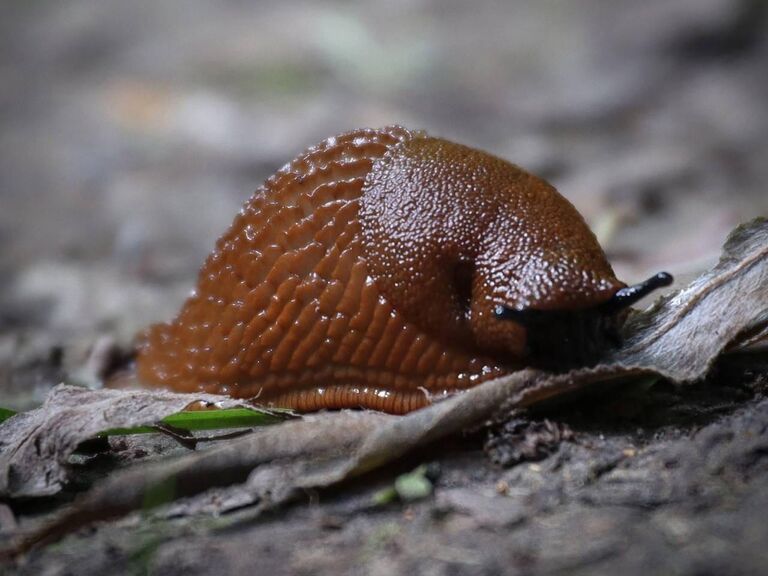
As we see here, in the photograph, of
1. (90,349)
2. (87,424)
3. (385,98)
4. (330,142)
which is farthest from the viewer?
(385,98)

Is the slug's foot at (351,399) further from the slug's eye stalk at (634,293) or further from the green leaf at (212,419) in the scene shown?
the slug's eye stalk at (634,293)

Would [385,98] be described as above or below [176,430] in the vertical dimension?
above

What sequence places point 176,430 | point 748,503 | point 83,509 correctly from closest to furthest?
point 748,503 → point 83,509 → point 176,430

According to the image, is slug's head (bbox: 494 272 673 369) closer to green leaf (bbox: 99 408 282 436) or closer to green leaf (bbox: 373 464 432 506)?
green leaf (bbox: 373 464 432 506)

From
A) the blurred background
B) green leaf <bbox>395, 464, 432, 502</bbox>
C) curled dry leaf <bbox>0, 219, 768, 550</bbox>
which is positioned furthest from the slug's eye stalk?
the blurred background

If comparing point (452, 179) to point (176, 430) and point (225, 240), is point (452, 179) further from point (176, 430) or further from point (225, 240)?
point (176, 430)

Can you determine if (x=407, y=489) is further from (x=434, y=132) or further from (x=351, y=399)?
(x=434, y=132)

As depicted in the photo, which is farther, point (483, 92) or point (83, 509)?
point (483, 92)

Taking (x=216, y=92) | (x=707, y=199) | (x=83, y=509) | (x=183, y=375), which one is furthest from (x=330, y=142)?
(x=216, y=92)
